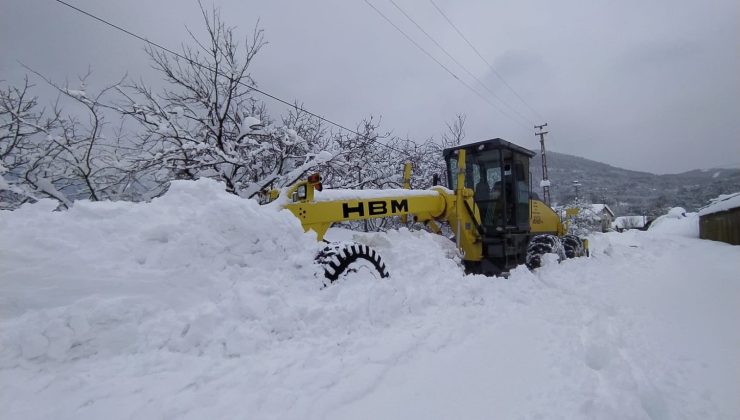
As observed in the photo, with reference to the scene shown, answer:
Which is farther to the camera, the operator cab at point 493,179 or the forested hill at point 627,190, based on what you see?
the forested hill at point 627,190

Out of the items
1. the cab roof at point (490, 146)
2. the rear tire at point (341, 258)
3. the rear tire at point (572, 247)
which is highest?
the cab roof at point (490, 146)

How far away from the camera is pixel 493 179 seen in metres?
7.42

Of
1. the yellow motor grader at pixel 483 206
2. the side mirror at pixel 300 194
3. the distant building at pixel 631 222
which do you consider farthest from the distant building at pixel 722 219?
the distant building at pixel 631 222

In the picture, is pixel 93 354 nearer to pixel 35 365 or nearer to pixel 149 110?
pixel 35 365

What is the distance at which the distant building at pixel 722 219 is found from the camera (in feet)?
58.3

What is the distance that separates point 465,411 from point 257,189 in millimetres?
6419

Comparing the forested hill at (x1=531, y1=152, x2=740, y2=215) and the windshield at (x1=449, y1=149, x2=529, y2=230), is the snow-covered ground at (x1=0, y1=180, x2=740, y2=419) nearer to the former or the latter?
the windshield at (x1=449, y1=149, x2=529, y2=230)

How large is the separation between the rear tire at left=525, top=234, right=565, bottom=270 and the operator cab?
1.69 ft

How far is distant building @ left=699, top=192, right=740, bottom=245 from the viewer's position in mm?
17766

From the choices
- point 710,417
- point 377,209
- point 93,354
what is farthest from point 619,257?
point 93,354

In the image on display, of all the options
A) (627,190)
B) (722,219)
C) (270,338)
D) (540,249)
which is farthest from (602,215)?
(270,338)

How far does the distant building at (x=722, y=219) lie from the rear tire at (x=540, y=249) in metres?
16.3

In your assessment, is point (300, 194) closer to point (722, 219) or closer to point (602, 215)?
point (722, 219)

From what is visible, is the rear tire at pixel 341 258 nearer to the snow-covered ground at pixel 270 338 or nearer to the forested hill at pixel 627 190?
the snow-covered ground at pixel 270 338
